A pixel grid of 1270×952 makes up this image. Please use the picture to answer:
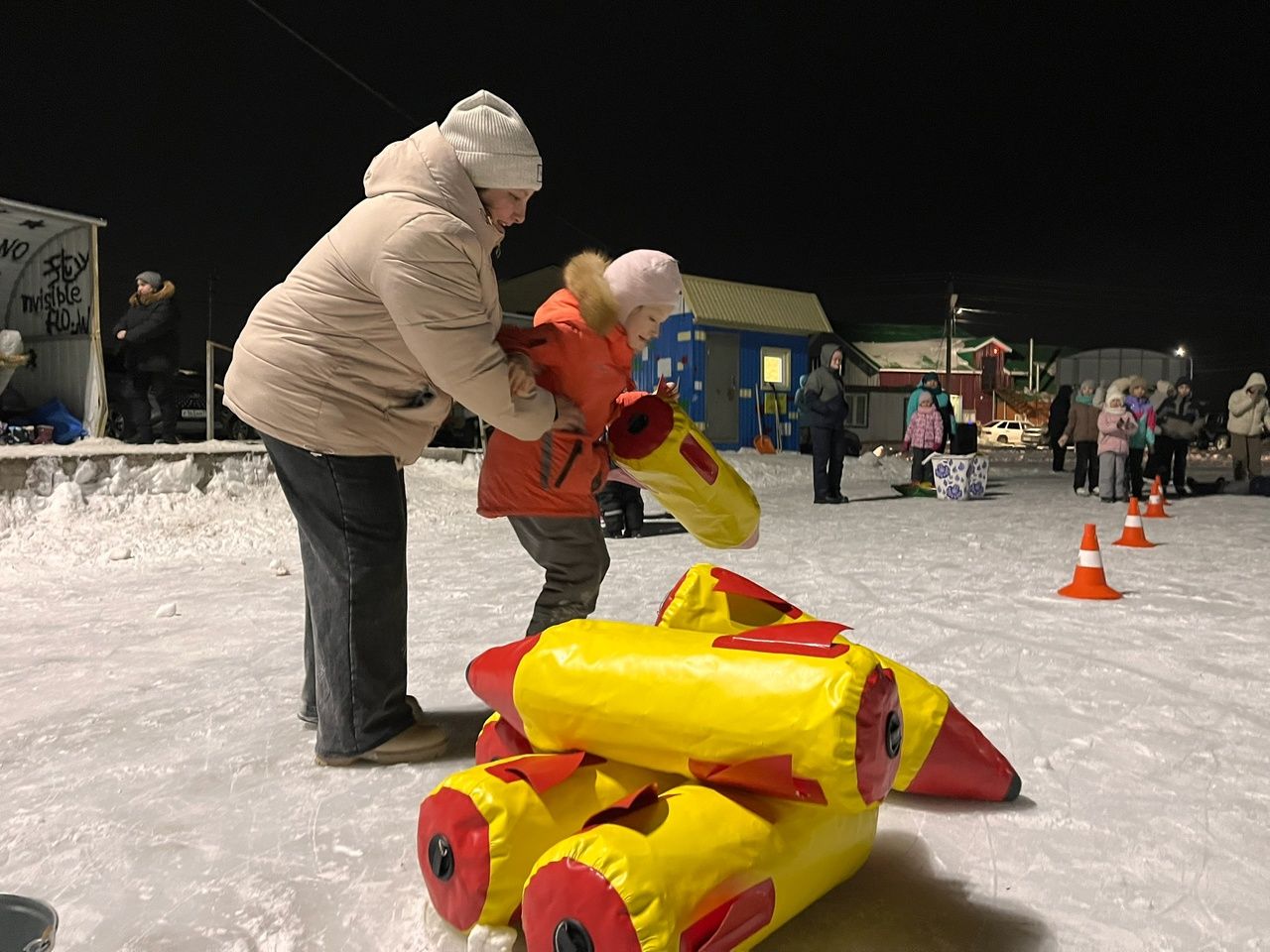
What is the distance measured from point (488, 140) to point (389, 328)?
54 centimetres

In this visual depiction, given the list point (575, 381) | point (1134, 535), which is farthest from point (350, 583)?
point (1134, 535)

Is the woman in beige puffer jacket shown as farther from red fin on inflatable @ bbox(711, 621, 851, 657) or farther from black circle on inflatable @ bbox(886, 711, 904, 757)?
black circle on inflatable @ bbox(886, 711, 904, 757)

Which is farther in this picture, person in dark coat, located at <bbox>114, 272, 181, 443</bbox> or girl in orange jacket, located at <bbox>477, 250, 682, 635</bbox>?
person in dark coat, located at <bbox>114, 272, 181, 443</bbox>

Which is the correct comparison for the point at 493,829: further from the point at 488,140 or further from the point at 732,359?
the point at 732,359

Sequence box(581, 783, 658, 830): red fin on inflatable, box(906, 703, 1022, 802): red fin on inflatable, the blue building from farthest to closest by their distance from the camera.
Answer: the blue building
box(906, 703, 1022, 802): red fin on inflatable
box(581, 783, 658, 830): red fin on inflatable

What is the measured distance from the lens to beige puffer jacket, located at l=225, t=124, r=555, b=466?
7.50ft

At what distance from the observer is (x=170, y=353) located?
30.8 feet

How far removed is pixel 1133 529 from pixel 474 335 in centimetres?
637

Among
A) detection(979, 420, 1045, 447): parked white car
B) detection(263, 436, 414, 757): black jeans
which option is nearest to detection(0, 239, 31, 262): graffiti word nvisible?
detection(263, 436, 414, 757): black jeans

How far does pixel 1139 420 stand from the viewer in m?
11.2

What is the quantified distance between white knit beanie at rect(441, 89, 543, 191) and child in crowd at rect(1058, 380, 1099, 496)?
1065 cm

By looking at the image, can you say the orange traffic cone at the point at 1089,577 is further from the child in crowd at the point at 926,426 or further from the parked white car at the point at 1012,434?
the parked white car at the point at 1012,434

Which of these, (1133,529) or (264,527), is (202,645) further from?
(1133,529)

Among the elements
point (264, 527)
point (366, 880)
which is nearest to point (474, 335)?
point (366, 880)
